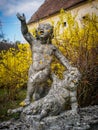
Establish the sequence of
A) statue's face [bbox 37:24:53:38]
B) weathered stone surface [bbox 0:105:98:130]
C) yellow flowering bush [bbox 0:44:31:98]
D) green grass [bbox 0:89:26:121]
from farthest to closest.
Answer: yellow flowering bush [bbox 0:44:31:98] → green grass [bbox 0:89:26:121] → statue's face [bbox 37:24:53:38] → weathered stone surface [bbox 0:105:98:130]

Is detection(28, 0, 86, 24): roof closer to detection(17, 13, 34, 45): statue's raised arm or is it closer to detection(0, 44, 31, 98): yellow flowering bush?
detection(0, 44, 31, 98): yellow flowering bush

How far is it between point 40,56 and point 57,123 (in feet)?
3.52

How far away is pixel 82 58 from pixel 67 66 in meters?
1.56

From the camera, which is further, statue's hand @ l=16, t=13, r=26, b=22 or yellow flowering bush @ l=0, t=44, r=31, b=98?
yellow flowering bush @ l=0, t=44, r=31, b=98

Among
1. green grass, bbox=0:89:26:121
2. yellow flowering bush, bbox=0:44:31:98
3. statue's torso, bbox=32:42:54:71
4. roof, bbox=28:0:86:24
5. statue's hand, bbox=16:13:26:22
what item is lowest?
green grass, bbox=0:89:26:121

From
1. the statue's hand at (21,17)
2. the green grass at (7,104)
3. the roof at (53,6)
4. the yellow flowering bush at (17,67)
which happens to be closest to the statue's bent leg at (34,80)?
the statue's hand at (21,17)

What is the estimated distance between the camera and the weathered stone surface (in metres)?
3.78

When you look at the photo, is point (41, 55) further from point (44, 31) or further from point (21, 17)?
point (21, 17)

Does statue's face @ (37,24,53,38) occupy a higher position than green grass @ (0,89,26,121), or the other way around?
statue's face @ (37,24,53,38)

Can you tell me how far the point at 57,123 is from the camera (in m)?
3.89

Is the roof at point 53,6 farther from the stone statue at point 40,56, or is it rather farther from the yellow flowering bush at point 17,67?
the stone statue at point 40,56

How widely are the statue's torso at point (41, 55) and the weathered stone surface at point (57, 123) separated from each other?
776 mm

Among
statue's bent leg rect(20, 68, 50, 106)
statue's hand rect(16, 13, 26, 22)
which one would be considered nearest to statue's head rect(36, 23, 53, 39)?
statue's hand rect(16, 13, 26, 22)

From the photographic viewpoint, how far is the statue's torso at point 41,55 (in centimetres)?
429
